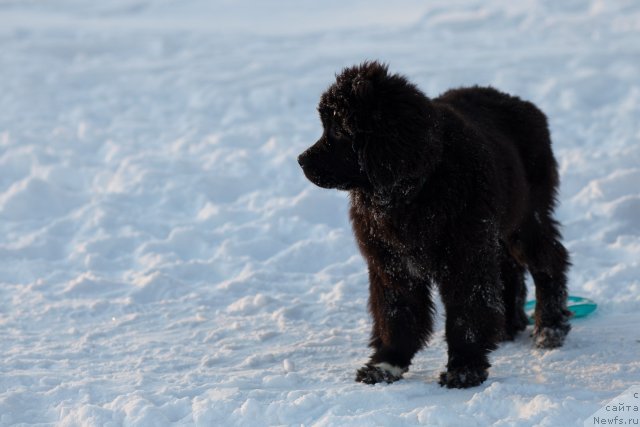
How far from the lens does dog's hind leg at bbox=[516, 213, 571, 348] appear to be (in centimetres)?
520

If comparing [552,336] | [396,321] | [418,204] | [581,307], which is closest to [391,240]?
[418,204]

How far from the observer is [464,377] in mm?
4316

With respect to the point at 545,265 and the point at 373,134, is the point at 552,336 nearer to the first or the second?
the point at 545,265

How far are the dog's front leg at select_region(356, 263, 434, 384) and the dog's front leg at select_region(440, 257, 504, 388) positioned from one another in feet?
0.65

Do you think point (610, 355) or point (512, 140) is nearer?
point (610, 355)

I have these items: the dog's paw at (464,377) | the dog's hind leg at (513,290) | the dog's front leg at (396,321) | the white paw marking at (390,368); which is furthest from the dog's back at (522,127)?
the white paw marking at (390,368)

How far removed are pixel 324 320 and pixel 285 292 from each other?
2.18ft

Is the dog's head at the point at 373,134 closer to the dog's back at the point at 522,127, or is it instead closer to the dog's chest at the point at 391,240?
the dog's chest at the point at 391,240

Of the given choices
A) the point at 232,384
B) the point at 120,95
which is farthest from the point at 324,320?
the point at 120,95

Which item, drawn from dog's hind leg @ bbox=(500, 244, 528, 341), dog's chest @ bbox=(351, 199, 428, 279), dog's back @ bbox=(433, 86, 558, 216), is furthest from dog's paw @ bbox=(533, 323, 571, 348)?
dog's chest @ bbox=(351, 199, 428, 279)

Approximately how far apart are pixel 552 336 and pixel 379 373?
1.24m

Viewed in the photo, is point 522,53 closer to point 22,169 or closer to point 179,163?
point 179,163

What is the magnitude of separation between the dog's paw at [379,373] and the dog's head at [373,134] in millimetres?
1007

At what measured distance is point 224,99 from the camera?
11242 millimetres
